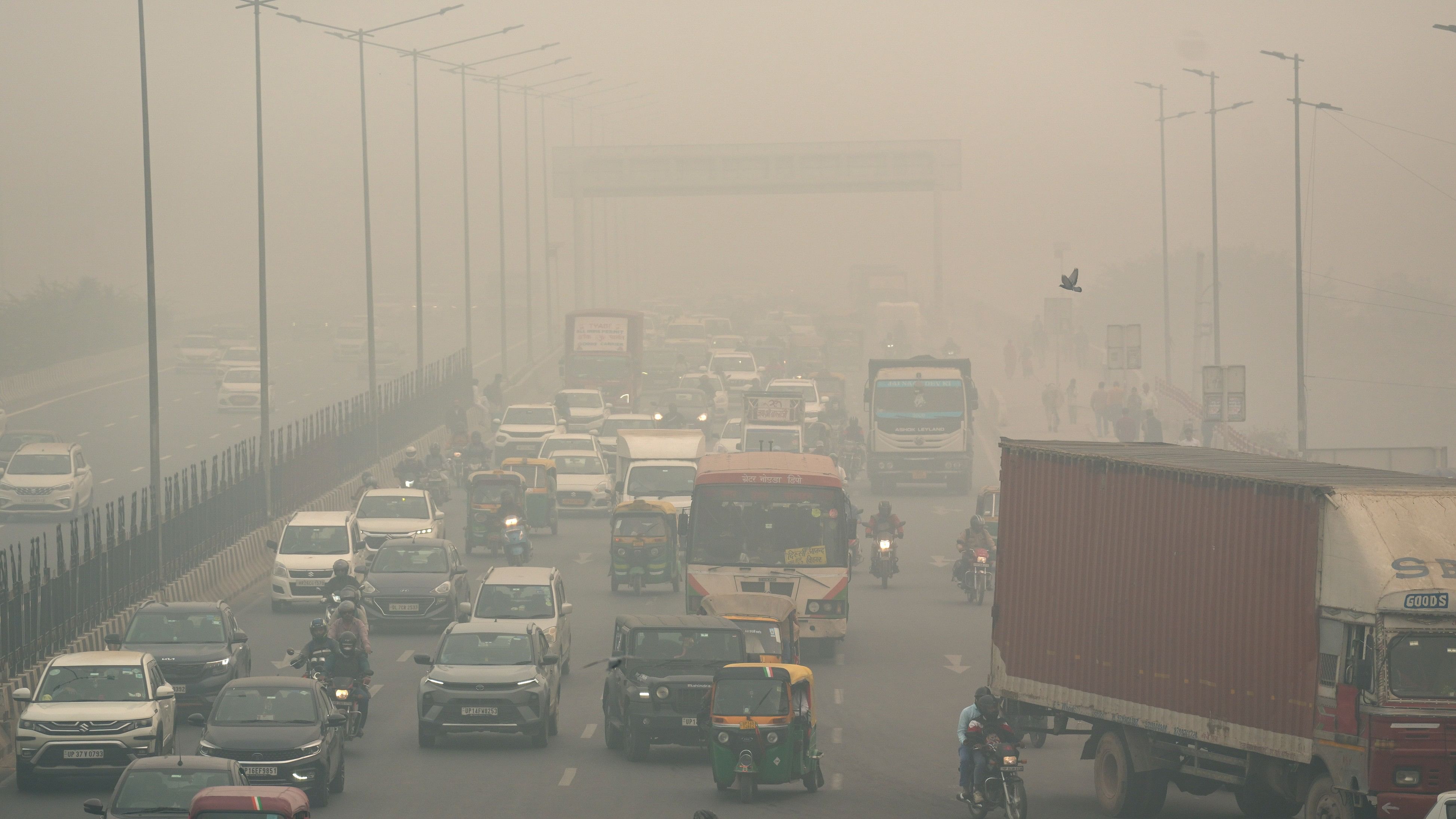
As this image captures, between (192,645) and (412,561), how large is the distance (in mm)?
7688

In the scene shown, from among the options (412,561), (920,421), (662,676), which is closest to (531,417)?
(920,421)

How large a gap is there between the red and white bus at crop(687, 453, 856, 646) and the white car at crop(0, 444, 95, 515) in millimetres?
19607

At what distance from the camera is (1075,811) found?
1973 cm

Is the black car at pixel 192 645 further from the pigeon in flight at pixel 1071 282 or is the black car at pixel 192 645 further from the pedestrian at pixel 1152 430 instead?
the pedestrian at pixel 1152 430

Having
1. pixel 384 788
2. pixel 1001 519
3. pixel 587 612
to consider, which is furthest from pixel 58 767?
pixel 587 612

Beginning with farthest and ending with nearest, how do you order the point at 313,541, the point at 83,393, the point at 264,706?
the point at 83,393 → the point at 313,541 → the point at 264,706

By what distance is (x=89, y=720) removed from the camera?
20.3m

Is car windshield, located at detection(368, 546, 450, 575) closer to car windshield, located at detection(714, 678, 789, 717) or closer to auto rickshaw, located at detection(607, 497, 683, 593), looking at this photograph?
auto rickshaw, located at detection(607, 497, 683, 593)

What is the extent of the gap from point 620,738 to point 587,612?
11.5 meters

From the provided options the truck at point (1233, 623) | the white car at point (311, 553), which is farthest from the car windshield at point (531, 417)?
the truck at point (1233, 623)

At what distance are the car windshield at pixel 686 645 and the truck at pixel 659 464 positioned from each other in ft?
48.3

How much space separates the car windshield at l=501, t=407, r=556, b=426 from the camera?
187 ft

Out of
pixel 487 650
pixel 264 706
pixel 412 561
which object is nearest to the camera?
pixel 264 706

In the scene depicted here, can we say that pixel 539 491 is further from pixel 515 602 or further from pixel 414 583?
pixel 515 602
